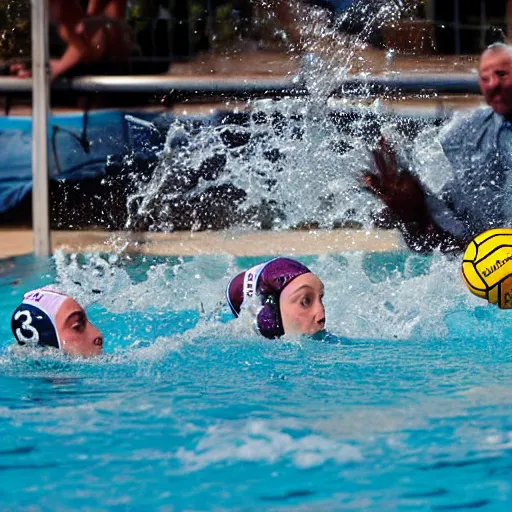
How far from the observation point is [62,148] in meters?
6.93

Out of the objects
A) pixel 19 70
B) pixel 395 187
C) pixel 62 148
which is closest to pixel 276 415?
pixel 395 187

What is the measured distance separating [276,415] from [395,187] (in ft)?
12.1

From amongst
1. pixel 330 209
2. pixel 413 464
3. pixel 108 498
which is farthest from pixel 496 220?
pixel 108 498

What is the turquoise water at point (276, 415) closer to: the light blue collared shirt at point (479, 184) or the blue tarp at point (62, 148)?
the light blue collared shirt at point (479, 184)

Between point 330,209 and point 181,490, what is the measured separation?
13.4 feet

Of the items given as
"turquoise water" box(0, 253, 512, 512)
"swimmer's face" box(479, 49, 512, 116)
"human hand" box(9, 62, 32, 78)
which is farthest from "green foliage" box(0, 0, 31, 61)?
"swimmer's face" box(479, 49, 512, 116)

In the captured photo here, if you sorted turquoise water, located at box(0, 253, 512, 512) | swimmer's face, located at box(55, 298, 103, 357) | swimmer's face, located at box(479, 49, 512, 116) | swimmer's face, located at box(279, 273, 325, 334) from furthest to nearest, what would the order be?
1. swimmer's face, located at box(479, 49, 512, 116)
2. swimmer's face, located at box(279, 273, 325, 334)
3. swimmer's face, located at box(55, 298, 103, 357)
4. turquoise water, located at box(0, 253, 512, 512)

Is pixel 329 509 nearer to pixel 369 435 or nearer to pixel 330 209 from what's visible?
pixel 369 435

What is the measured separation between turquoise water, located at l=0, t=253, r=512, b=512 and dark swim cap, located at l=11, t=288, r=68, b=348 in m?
0.07

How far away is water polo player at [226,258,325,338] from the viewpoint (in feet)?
13.4

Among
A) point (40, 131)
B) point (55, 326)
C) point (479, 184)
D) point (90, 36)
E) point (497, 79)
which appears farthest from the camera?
point (90, 36)

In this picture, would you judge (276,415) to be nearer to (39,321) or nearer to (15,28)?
(39,321)

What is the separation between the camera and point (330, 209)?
662cm

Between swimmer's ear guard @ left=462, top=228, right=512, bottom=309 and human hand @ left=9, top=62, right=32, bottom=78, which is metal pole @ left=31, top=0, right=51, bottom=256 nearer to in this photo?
human hand @ left=9, top=62, right=32, bottom=78
